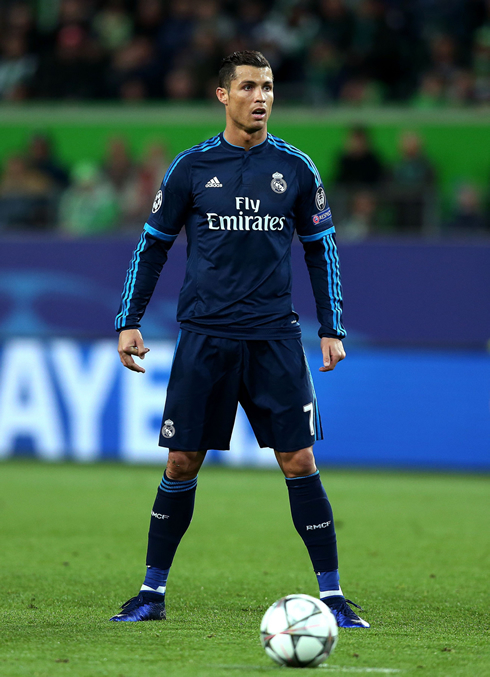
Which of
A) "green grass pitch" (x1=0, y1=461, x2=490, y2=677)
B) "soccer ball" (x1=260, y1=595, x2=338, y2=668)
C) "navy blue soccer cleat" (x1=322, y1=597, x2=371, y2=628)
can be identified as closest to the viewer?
"soccer ball" (x1=260, y1=595, x2=338, y2=668)

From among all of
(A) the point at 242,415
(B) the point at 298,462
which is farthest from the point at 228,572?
(A) the point at 242,415

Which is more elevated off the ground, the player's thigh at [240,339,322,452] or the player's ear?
the player's ear

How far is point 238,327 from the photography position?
4.46 metres

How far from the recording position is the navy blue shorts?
4430 mm

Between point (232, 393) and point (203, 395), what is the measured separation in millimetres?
127

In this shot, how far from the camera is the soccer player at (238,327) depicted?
175 inches

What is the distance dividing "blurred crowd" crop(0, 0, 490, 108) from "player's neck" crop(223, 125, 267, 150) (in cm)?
879

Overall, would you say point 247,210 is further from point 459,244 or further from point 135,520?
point 459,244

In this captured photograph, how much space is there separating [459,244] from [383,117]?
2.06 meters

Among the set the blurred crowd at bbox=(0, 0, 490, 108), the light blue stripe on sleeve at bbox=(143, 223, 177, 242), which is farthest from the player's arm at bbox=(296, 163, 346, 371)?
the blurred crowd at bbox=(0, 0, 490, 108)

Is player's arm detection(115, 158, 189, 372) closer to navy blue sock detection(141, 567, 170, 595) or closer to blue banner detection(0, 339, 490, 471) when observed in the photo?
navy blue sock detection(141, 567, 170, 595)

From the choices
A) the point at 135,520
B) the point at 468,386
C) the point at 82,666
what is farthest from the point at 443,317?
the point at 82,666

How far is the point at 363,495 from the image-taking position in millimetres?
8922

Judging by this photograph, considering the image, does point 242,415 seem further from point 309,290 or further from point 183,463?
point 183,463
